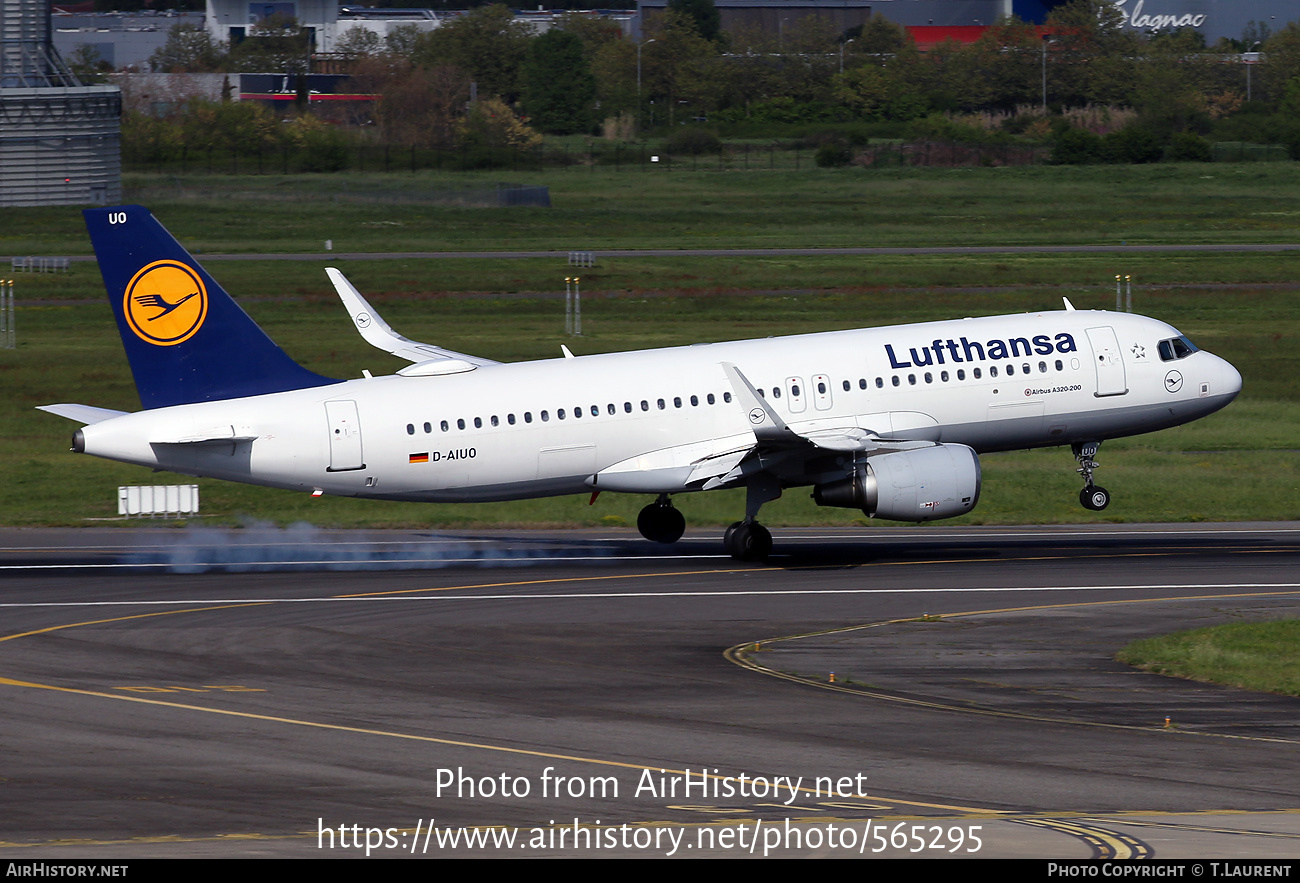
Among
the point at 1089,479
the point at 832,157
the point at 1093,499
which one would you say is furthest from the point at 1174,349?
the point at 832,157

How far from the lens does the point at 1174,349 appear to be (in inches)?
1610

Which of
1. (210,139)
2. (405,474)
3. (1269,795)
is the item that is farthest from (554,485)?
(210,139)

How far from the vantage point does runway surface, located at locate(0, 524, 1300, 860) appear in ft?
61.2

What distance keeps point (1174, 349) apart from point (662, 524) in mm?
13421

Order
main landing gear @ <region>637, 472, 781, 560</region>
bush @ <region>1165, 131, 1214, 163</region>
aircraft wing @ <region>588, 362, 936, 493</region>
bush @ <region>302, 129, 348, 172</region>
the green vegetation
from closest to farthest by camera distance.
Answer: the green vegetation → aircraft wing @ <region>588, 362, 936, 493</region> → main landing gear @ <region>637, 472, 781, 560</region> → bush @ <region>1165, 131, 1214, 163</region> → bush @ <region>302, 129, 348, 172</region>

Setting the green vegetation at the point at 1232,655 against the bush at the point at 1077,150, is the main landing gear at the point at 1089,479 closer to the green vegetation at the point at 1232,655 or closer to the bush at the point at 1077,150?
→ the green vegetation at the point at 1232,655

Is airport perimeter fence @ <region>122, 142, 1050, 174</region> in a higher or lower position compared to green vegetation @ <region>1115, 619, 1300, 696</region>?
higher

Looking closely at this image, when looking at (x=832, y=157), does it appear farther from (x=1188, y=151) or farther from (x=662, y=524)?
(x=662, y=524)

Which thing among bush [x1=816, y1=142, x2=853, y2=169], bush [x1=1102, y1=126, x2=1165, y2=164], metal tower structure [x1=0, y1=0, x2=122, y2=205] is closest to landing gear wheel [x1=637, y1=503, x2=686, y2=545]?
metal tower structure [x1=0, y1=0, x2=122, y2=205]

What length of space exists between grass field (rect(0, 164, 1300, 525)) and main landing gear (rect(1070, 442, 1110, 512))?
13.6 ft

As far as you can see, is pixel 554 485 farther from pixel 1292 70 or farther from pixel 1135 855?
pixel 1292 70

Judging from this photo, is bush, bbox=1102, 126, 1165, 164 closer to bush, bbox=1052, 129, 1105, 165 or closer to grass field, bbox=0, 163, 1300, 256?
bush, bbox=1052, 129, 1105, 165

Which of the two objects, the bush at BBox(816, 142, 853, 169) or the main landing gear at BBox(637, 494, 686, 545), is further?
the bush at BBox(816, 142, 853, 169)
